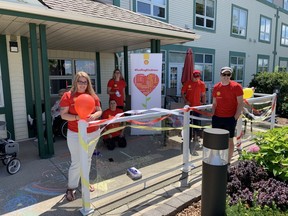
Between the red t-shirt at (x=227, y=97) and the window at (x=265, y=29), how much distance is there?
15.6 m

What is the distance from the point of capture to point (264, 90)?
11.7 meters

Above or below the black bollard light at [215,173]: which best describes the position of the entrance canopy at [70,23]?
above

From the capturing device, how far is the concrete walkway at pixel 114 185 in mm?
2971

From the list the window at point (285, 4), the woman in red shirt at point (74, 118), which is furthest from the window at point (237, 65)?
the woman in red shirt at point (74, 118)

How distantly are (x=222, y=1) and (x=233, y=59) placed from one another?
A: 3.57 m

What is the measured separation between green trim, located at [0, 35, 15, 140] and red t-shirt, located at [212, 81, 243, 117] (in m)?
4.80

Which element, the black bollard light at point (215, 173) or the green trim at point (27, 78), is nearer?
the black bollard light at point (215, 173)

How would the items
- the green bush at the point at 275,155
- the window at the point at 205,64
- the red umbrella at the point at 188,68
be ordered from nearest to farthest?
the green bush at the point at 275,155, the red umbrella at the point at 188,68, the window at the point at 205,64

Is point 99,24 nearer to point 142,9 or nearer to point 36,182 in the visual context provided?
point 36,182

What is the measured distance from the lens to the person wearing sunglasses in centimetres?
379

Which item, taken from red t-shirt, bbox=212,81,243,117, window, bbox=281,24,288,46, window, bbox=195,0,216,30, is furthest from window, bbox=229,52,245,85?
red t-shirt, bbox=212,81,243,117

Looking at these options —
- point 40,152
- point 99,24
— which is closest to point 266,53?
point 99,24

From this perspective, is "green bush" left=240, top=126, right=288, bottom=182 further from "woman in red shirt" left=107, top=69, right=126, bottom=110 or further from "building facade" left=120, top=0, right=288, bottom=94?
"building facade" left=120, top=0, right=288, bottom=94

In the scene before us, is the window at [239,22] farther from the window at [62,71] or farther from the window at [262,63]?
the window at [62,71]
